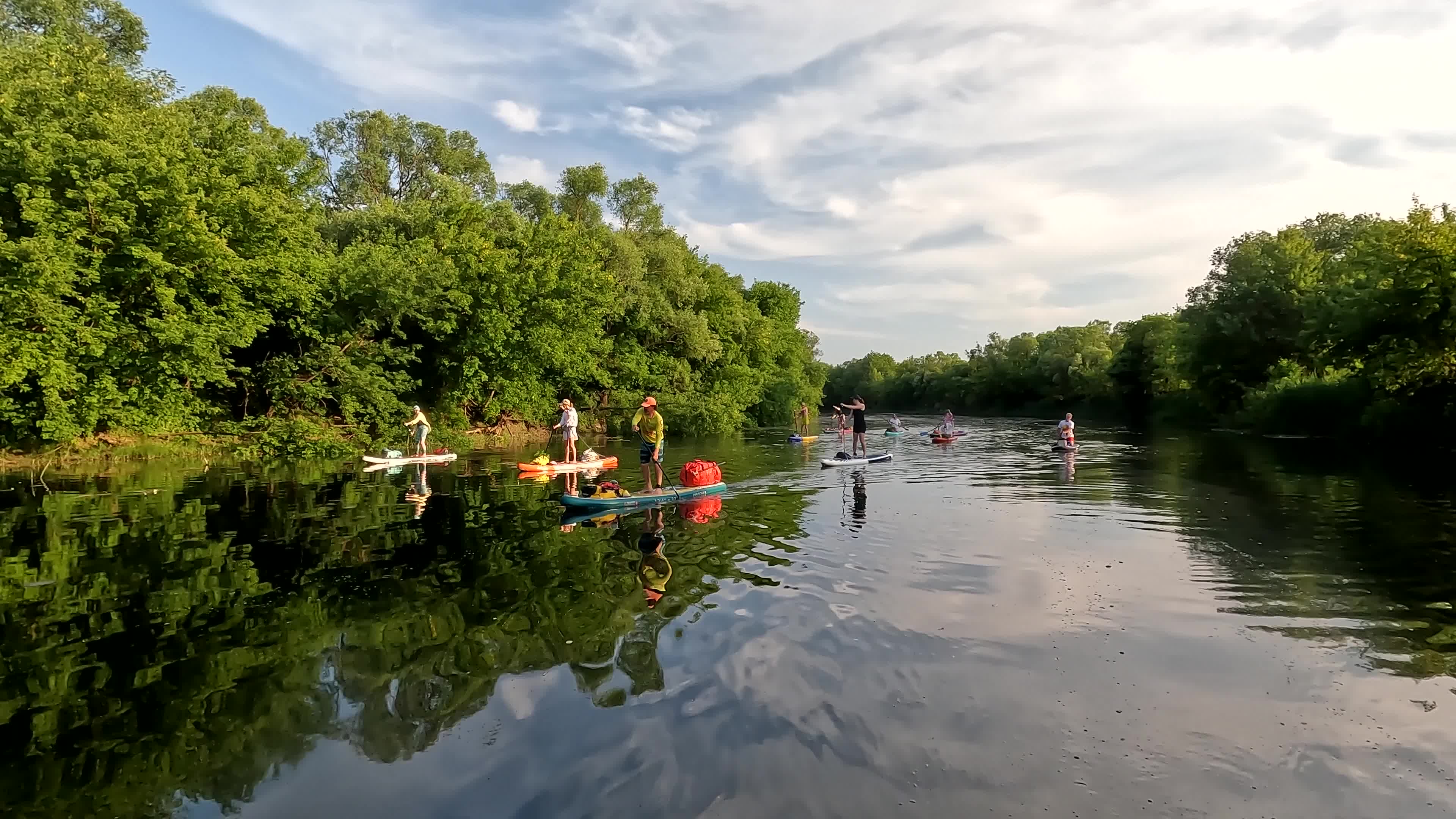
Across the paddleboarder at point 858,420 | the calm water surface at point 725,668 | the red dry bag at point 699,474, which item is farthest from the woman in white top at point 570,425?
the calm water surface at point 725,668

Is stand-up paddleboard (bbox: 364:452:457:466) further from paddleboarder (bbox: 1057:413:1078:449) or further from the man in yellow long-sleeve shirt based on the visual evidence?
paddleboarder (bbox: 1057:413:1078:449)

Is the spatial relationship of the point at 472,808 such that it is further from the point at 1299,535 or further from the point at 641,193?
the point at 641,193

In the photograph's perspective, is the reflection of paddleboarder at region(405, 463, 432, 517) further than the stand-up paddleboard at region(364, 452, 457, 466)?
No

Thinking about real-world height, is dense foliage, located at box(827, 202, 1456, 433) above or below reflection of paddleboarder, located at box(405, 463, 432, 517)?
above

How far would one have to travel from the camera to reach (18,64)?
25484 millimetres

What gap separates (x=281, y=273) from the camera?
2952 centimetres

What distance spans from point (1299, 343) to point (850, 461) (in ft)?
114

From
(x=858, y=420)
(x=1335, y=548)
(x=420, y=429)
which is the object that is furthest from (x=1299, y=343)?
(x=420, y=429)

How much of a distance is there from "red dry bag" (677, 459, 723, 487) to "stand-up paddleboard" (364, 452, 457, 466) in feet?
39.4

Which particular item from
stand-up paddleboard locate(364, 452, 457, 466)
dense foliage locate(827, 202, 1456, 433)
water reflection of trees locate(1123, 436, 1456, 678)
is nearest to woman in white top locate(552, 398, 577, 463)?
stand-up paddleboard locate(364, 452, 457, 466)

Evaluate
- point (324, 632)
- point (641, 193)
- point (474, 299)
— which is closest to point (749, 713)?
point (324, 632)

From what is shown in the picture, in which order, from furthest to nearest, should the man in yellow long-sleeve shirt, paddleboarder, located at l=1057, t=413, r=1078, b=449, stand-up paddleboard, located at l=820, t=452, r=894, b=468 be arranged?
paddleboarder, located at l=1057, t=413, r=1078, b=449
stand-up paddleboard, located at l=820, t=452, r=894, b=468
the man in yellow long-sleeve shirt

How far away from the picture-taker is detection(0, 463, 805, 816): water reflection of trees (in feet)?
18.6

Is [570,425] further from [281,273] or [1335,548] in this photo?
[1335,548]
